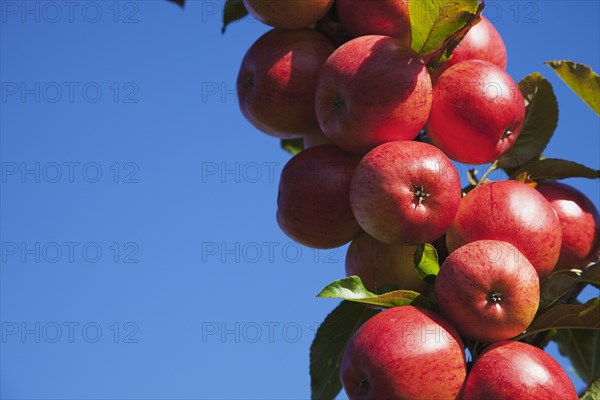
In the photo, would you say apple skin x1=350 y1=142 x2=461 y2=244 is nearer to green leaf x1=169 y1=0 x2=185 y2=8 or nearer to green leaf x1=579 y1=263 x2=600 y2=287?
green leaf x1=579 y1=263 x2=600 y2=287

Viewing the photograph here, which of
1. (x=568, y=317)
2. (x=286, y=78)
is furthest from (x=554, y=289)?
(x=286, y=78)

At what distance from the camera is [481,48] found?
2.23m

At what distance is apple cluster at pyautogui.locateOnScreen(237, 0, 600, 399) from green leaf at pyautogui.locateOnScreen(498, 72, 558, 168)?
10cm

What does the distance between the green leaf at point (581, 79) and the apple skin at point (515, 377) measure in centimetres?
85

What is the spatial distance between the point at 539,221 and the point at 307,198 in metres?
0.56

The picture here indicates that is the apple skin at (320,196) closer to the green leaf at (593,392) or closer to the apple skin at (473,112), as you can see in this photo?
the apple skin at (473,112)

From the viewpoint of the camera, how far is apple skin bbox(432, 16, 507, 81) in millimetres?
2199

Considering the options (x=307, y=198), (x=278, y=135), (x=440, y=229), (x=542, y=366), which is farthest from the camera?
(x=278, y=135)

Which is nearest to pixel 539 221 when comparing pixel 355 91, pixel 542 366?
pixel 542 366

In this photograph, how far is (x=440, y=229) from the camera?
194 centimetres

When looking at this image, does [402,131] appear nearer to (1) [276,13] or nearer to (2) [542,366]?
(1) [276,13]

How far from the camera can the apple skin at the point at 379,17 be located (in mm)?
2104

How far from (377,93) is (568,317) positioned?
2.24 feet

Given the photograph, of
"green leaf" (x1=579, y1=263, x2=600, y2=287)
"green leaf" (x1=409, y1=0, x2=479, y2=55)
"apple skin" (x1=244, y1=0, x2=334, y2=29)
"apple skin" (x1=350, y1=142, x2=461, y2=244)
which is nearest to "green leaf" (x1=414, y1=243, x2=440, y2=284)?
"apple skin" (x1=350, y1=142, x2=461, y2=244)
